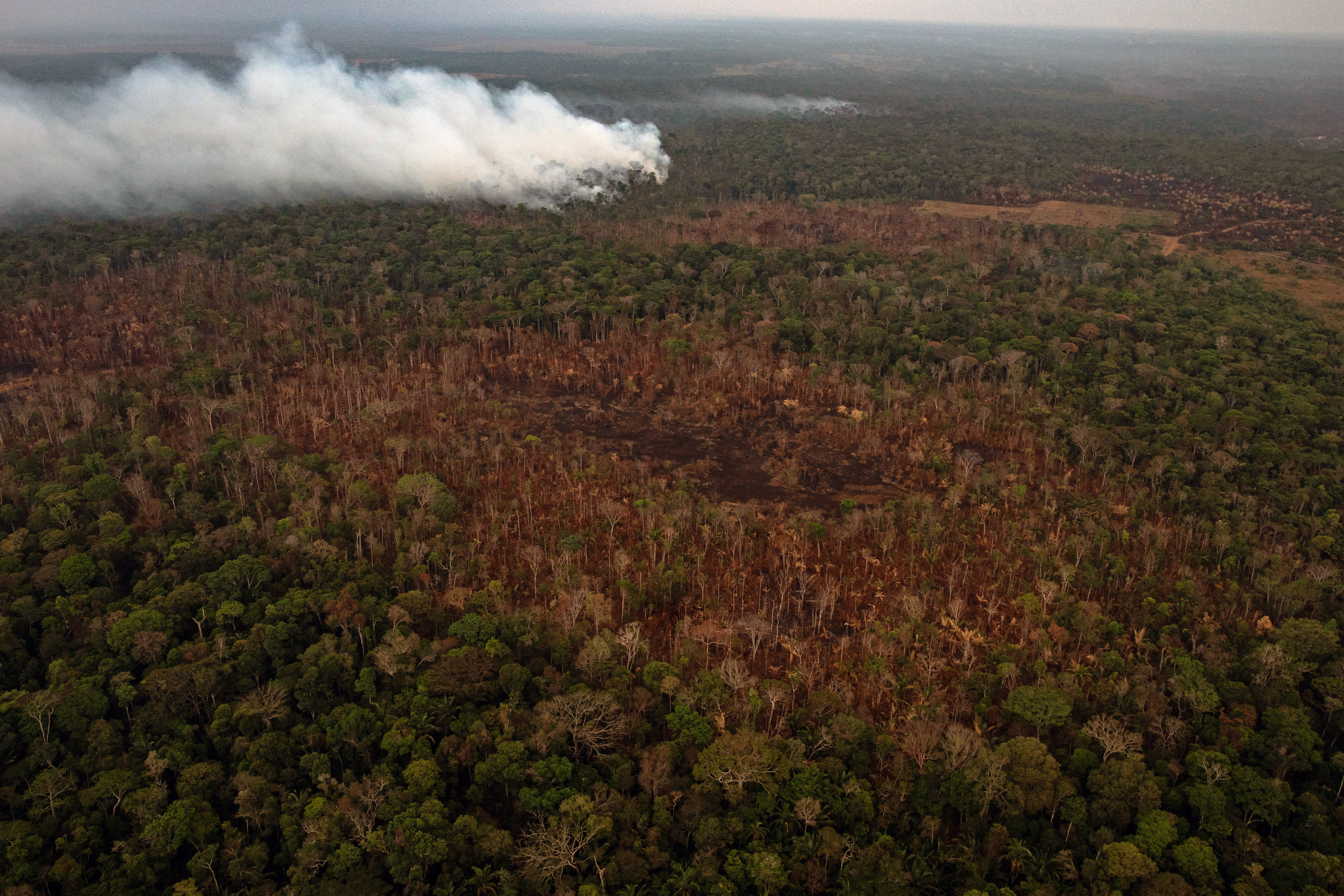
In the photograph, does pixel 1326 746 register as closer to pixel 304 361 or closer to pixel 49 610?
pixel 49 610

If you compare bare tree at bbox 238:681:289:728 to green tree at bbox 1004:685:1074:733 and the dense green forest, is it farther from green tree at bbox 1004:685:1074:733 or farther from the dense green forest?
green tree at bbox 1004:685:1074:733

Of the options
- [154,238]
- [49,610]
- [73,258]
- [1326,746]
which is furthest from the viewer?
[154,238]

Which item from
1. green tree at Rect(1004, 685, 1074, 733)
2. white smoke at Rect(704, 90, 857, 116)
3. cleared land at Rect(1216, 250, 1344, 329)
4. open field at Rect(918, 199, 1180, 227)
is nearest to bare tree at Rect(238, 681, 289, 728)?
green tree at Rect(1004, 685, 1074, 733)

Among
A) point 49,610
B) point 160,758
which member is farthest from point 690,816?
point 49,610

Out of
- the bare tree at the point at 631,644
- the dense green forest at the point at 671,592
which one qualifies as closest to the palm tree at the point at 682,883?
the dense green forest at the point at 671,592

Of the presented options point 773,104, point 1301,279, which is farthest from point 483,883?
point 773,104

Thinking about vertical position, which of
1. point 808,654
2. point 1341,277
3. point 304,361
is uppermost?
point 1341,277
